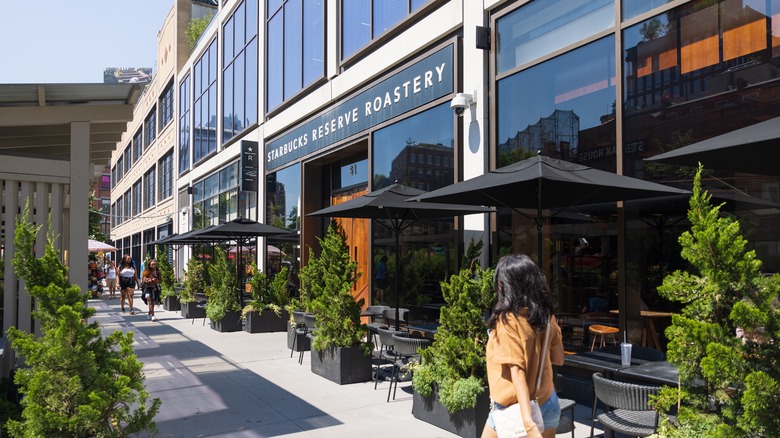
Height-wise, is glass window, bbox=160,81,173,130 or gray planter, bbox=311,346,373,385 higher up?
glass window, bbox=160,81,173,130

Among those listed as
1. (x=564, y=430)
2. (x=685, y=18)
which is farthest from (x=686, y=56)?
(x=564, y=430)

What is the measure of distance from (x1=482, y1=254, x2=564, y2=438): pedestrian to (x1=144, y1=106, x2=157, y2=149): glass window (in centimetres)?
3766

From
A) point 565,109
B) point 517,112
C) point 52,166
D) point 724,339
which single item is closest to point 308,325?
point 517,112

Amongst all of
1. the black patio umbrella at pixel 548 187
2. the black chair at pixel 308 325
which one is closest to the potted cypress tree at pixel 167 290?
the black chair at pixel 308 325

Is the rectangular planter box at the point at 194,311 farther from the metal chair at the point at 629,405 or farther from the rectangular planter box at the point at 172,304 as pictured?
the metal chair at the point at 629,405

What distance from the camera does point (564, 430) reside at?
522 centimetres

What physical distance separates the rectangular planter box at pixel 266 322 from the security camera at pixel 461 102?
21.0 ft

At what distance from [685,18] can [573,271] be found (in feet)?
10.1

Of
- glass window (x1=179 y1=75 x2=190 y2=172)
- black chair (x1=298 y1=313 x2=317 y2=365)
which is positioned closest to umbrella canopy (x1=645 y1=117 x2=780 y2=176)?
black chair (x1=298 y1=313 x2=317 y2=365)

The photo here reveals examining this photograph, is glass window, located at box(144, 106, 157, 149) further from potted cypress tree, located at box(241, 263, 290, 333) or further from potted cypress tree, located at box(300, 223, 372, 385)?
potted cypress tree, located at box(300, 223, 372, 385)

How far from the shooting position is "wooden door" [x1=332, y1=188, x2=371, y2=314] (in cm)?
1293

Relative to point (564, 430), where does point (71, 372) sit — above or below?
above

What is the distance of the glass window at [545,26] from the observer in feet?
24.8

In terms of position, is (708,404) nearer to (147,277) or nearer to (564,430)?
(564,430)
